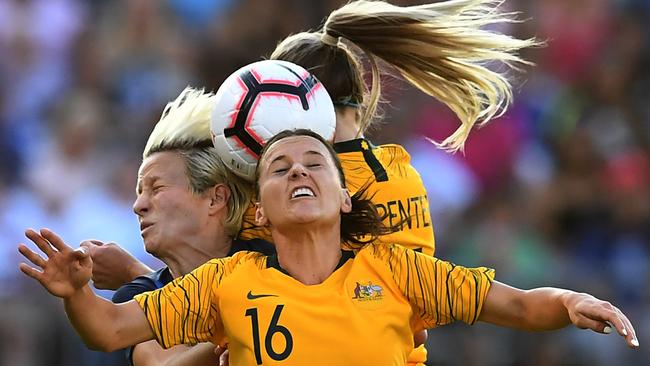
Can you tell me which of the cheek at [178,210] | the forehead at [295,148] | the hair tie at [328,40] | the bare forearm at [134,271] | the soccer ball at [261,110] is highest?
the hair tie at [328,40]

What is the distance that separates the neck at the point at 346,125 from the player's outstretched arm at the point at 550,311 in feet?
3.86

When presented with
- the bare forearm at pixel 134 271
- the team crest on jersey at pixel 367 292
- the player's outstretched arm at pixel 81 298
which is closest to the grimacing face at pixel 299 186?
the team crest on jersey at pixel 367 292

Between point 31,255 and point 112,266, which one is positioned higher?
point 31,255

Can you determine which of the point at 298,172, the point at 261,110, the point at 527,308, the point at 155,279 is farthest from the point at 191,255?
the point at 527,308

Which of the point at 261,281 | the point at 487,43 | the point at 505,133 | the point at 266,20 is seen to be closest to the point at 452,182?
the point at 505,133

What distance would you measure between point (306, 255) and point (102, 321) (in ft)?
2.28

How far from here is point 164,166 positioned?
5.36m

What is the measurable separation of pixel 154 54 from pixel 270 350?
6981 millimetres

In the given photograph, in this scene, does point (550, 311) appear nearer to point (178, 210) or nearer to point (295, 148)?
point (295, 148)

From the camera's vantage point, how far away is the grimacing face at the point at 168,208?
5289mm

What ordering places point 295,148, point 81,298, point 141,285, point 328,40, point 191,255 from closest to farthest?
1. point 81,298
2. point 295,148
3. point 141,285
4. point 191,255
5. point 328,40

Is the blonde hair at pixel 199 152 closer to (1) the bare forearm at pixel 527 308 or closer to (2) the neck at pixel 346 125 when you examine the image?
(2) the neck at pixel 346 125

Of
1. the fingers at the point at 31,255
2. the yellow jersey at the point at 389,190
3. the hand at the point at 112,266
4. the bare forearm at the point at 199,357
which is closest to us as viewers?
the fingers at the point at 31,255

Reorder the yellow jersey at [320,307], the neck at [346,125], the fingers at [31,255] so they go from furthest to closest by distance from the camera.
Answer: the neck at [346,125]
the yellow jersey at [320,307]
the fingers at [31,255]
